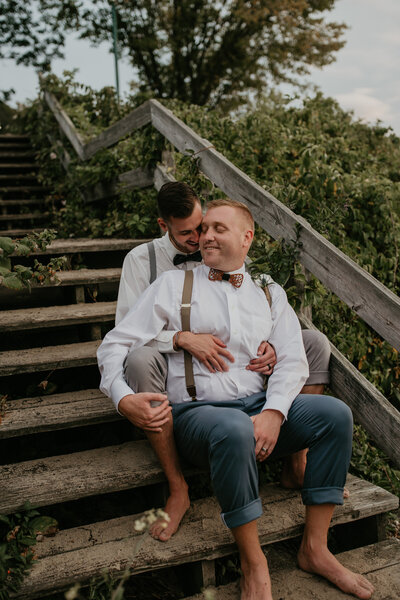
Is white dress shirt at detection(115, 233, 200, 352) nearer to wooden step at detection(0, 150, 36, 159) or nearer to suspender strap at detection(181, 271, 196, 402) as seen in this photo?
suspender strap at detection(181, 271, 196, 402)

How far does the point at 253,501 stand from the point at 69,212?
15.3 feet

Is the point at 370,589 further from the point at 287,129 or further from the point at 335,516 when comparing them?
the point at 287,129

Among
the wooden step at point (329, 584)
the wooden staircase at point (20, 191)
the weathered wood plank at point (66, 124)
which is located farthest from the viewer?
the wooden staircase at point (20, 191)

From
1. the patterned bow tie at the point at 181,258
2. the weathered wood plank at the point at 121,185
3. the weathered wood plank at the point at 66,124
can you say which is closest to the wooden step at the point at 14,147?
the weathered wood plank at the point at 66,124

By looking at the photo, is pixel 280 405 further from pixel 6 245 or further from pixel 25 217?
pixel 25 217

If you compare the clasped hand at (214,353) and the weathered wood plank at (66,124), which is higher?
the weathered wood plank at (66,124)

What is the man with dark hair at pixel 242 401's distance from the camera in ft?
6.03

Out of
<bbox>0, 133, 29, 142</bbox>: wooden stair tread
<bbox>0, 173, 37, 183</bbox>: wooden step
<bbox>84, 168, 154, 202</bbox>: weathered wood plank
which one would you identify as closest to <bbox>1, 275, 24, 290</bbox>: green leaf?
<bbox>84, 168, 154, 202</bbox>: weathered wood plank

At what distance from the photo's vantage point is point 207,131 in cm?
529

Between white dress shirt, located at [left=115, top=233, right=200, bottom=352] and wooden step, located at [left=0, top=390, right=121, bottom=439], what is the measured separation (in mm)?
468

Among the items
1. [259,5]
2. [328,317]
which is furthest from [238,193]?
[259,5]

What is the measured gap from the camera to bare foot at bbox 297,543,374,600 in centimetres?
191

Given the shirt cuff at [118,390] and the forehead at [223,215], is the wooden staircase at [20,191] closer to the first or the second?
the forehead at [223,215]

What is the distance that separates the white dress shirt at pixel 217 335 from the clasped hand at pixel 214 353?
0.03m
